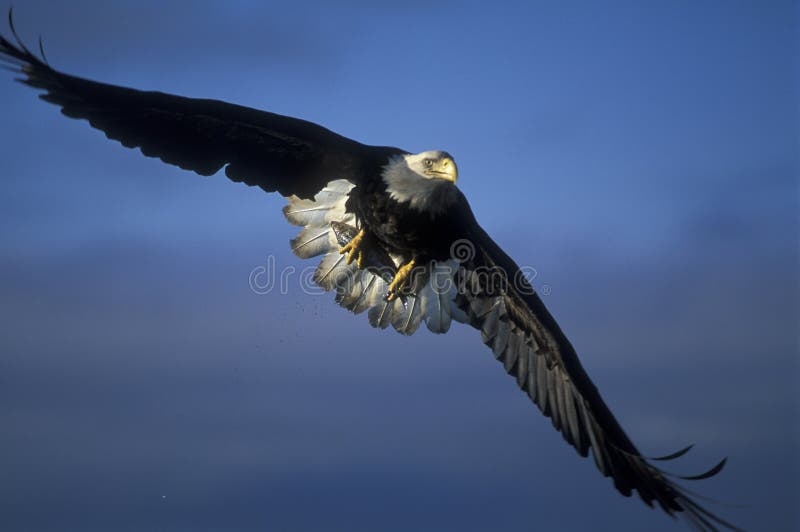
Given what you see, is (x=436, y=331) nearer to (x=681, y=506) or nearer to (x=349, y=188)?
(x=349, y=188)

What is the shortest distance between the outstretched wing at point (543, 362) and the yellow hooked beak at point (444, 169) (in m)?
Answer: 0.61

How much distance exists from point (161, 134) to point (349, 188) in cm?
156

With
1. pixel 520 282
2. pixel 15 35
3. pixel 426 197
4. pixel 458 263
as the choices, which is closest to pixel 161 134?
pixel 15 35

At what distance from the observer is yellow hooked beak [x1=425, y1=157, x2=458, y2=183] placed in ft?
21.2

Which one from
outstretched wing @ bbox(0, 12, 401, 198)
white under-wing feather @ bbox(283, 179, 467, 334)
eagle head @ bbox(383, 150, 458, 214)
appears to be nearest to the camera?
outstretched wing @ bbox(0, 12, 401, 198)

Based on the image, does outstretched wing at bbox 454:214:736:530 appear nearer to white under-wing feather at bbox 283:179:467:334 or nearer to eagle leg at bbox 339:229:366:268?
white under-wing feather at bbox 283:179:467:334

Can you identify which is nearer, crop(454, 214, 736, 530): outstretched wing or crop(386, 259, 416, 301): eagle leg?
crop(454, 214, 736, 530): outstretched wing

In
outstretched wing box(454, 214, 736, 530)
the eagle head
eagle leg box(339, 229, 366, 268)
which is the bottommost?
outstretched wing box(454, 214, 736, 530)

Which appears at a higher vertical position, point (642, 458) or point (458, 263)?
point (458, 263)

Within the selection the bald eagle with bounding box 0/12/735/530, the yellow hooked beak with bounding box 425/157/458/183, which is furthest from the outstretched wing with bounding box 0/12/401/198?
the yellow hooked beak with bounding box 425/157/458/183

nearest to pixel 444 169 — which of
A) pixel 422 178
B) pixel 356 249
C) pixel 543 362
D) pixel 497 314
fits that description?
pixel 422 178

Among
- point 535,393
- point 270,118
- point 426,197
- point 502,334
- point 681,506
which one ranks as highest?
point 270,118

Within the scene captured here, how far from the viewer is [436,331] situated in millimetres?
7754

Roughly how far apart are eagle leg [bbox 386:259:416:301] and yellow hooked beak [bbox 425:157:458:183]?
0.93 metres
